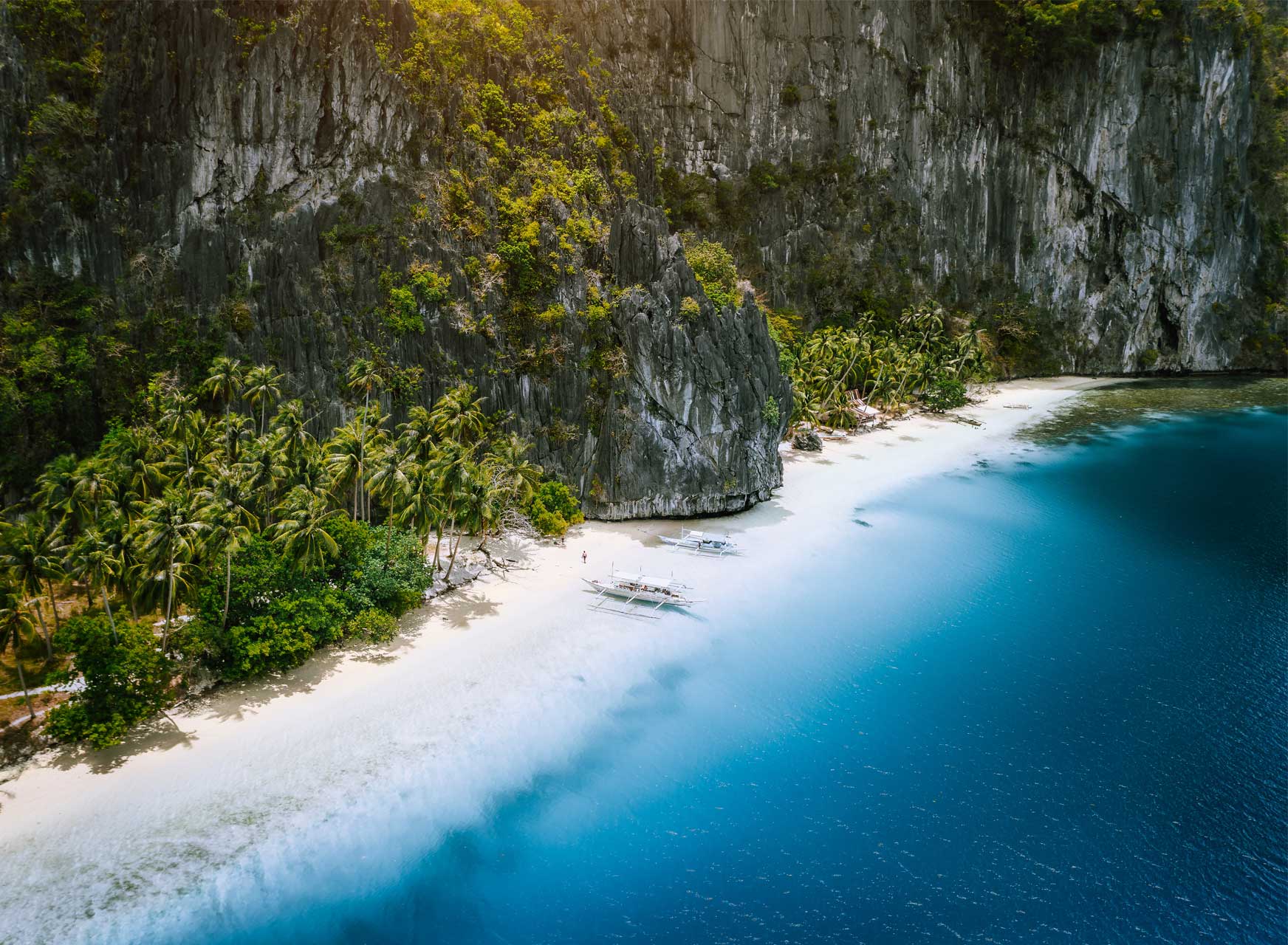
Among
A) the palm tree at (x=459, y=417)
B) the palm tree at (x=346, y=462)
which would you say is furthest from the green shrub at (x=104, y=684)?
the palm tree at (x=459, y=417)

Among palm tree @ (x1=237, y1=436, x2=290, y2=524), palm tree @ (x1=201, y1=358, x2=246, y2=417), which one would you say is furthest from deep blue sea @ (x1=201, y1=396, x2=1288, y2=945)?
palm tree @ (x1=201, y1=358, x2=246, y2=417)

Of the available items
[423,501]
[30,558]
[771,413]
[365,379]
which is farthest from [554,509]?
[30,558]

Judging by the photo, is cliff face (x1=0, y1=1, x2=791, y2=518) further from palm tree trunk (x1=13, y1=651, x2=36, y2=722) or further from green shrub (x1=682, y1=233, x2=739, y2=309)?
palm tree trunk (x1=13, y1=651, x2=36, y2=722)

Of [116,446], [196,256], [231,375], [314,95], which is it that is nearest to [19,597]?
[116,446]

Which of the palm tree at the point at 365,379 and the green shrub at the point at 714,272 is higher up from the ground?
the green shrub at the point at 714,272

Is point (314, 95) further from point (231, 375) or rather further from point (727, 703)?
point (727, 703)

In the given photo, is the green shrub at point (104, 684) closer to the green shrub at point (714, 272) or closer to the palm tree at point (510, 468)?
the palm tree at point (510, 468)

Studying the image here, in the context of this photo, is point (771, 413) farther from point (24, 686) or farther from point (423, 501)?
point (24, 686)
